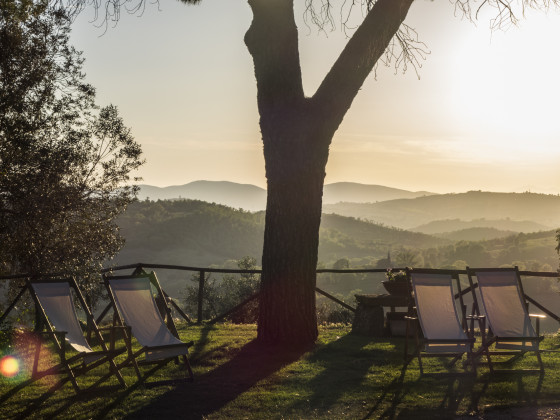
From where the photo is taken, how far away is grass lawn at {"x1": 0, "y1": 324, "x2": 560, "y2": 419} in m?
5.48

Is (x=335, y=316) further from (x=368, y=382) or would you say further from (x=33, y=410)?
(x=33, y=410)

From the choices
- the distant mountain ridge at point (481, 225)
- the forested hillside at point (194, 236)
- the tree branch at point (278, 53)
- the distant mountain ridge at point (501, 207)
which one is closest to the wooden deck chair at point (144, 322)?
the tree branch at point (278, 53)

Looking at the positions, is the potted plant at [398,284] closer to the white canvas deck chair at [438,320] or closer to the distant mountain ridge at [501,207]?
the white canvas deck chair at [438,320]

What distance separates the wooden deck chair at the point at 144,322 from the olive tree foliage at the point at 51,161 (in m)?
6.62

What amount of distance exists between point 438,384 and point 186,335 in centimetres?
433

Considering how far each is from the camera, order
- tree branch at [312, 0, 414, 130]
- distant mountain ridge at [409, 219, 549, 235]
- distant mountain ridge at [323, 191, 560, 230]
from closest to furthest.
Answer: tree branch at [312, 0, 414, 130]
distant mountain ridge at [409, 219, 549, 235]
distant mountain ridge at [323, 191, 560, 230]

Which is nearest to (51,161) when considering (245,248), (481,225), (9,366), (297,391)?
(9,366)

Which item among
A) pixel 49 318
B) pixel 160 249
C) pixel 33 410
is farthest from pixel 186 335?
pixel 160 249

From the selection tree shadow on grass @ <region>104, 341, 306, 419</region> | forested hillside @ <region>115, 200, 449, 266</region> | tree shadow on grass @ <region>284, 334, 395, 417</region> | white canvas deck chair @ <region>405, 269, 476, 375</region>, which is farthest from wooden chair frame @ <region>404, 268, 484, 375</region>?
forested hillside @ <region>115, 200, 449, 266</region>

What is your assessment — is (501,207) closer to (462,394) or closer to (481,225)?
(481,225)

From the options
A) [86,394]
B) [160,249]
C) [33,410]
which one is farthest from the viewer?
[160,249]

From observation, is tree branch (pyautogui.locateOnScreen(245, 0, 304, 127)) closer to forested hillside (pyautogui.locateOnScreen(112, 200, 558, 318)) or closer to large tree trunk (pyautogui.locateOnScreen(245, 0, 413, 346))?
large tree trunk (pyautogui.locateOnScreen(245, 0, 413, 346))

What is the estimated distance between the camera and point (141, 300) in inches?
270

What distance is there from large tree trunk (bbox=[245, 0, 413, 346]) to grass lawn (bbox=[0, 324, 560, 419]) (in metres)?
0.82
